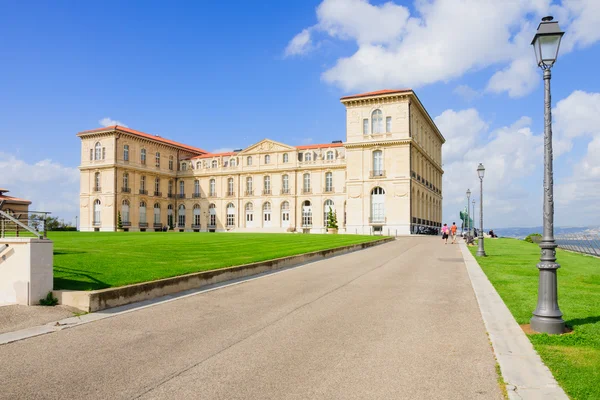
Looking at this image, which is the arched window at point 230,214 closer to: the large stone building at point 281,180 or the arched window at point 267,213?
the large stone building at point 281,180

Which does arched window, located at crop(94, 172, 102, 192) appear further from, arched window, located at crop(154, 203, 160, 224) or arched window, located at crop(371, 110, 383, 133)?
arched window, located at crop(371, 110, 383, 133)

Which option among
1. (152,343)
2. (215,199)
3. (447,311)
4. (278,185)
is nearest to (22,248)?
(152,343)

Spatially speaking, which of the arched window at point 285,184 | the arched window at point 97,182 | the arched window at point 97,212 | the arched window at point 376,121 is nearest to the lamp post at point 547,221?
the arched window at point 376,121

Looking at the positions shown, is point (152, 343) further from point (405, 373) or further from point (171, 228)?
point (171, 228)

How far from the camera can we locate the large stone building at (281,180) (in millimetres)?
58625

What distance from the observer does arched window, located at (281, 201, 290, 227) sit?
71500 mm

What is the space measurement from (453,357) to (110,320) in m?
5.99

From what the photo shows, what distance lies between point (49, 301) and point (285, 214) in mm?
62935

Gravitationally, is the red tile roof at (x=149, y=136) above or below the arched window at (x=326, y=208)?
above

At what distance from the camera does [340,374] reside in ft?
17.9

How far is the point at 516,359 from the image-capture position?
594 cm

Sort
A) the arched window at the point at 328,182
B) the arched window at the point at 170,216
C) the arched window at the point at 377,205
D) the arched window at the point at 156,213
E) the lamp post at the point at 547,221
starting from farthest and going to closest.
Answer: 1. the arched window at the point at 170,216
2. the arched window at the point at 156,213
3. the arched window at the point at 328,182
4. the arched window at the point at 377,205
5. the lamp post at the point at 547,221

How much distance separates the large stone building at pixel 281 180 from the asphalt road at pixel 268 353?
49154mm

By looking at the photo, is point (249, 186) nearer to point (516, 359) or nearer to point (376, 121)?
point (376, 121)
